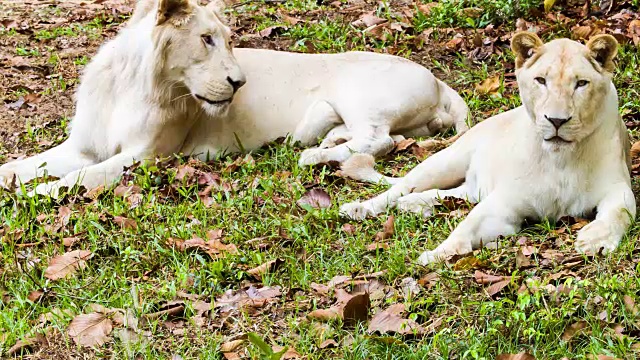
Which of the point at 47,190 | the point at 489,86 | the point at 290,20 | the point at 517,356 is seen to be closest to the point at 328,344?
the point at 517,356

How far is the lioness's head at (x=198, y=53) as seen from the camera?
6.64 metres

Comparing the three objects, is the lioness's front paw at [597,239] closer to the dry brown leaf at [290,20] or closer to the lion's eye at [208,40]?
the lion's eye at [208,40]

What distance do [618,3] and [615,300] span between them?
17.4ft

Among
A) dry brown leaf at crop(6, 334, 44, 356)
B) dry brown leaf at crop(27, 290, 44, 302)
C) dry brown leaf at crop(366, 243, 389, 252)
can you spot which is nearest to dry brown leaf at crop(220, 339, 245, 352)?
dry brown leaf at crop(6, 334, 44, 356)

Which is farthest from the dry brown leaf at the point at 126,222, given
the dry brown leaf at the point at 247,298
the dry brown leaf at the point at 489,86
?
the dry brown leaf at the point at 489,86

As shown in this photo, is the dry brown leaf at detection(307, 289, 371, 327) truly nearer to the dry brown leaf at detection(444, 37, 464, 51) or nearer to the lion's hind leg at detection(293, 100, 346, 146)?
the lion's hind leg at detection(293, 100, 346, 146)

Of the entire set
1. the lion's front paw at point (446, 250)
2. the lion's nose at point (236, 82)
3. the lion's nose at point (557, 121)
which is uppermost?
the lion's nose at point (557, 121)

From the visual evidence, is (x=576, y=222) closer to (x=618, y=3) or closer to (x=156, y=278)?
(x=156, y=278)

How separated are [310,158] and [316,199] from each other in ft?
2.52

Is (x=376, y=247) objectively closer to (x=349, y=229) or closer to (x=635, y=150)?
(x=349, y=229)

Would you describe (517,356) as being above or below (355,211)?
above

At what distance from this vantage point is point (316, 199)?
19.6 feet

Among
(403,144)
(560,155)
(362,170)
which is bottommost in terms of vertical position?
(403,144)

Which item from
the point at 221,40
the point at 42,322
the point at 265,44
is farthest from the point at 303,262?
the point at 265,44
